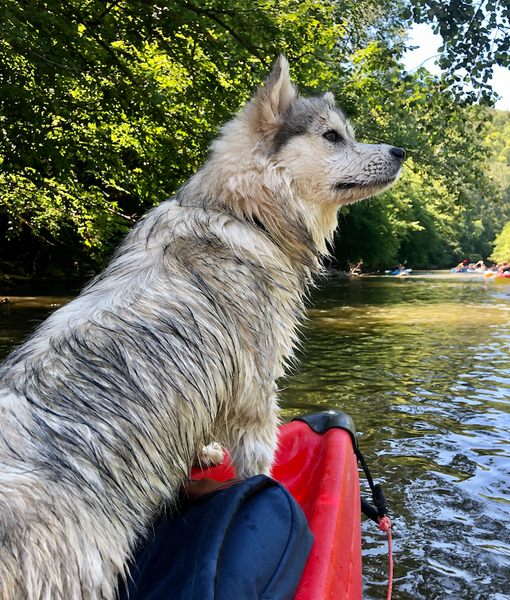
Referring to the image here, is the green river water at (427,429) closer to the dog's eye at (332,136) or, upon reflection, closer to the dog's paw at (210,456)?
the dog's paw at (210,456)

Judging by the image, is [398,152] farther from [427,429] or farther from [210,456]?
[427,429]

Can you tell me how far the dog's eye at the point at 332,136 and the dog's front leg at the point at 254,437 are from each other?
5.00 feet

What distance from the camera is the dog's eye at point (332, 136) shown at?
3072mm

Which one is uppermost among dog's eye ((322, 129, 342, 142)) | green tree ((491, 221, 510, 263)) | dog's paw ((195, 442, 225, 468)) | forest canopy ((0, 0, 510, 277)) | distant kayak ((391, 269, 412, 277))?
forest canopy ((0, 0, 510, 277))

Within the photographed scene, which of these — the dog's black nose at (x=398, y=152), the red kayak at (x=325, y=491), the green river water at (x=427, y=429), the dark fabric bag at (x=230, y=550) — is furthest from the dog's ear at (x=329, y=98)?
the green river water at (x=427, y=429)

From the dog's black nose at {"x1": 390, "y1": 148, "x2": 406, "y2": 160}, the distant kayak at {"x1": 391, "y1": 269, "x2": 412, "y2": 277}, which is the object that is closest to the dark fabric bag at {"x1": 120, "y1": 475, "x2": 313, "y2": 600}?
the dog's black nose at {"x1": 390, "y1": 148, "x2": 406, "y2": 160}

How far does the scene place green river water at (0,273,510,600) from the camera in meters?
3.55

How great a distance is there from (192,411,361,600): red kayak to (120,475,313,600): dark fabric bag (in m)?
0.18

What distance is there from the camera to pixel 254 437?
256 centimetres

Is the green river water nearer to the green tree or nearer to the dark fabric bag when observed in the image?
the dark fabric bag

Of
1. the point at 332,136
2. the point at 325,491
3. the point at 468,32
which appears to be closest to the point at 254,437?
the point at 325,491

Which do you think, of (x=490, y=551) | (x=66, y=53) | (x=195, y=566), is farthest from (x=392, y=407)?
(x=66, y=53)

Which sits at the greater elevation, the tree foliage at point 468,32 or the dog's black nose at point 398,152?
the tree foliage at point 468,32

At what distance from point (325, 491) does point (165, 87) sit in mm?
9447
